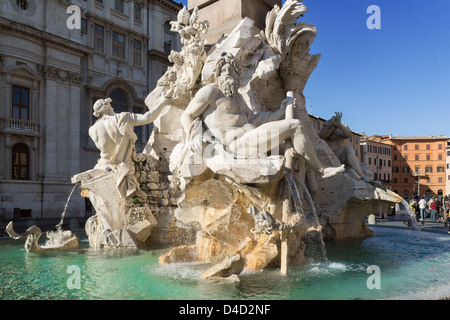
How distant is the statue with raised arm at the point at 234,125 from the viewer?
15.4 ft

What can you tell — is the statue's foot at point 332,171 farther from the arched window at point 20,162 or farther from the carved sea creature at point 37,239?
the arched window at point 20,162

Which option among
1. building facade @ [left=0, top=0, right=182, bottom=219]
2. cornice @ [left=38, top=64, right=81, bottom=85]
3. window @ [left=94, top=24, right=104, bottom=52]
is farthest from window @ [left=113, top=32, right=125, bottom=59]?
cornice @ [left=38, top=64, right=81, bottom=85]

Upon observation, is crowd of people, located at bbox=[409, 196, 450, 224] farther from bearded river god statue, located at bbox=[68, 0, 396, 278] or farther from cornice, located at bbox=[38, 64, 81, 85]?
cornice, located at bbox=[38, 64, 81, 85]

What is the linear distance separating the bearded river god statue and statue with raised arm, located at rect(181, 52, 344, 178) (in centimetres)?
1

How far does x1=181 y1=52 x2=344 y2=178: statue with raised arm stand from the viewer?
15.4 ft

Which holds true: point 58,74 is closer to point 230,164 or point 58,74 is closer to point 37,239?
point 37,239

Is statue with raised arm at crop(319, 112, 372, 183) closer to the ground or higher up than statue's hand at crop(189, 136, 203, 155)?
higher up

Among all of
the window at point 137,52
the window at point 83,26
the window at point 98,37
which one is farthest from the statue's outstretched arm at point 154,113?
the window at point 137,52

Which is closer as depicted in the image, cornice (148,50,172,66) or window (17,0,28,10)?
window (17,0,28,10)

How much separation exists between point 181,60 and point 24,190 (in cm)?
1495
